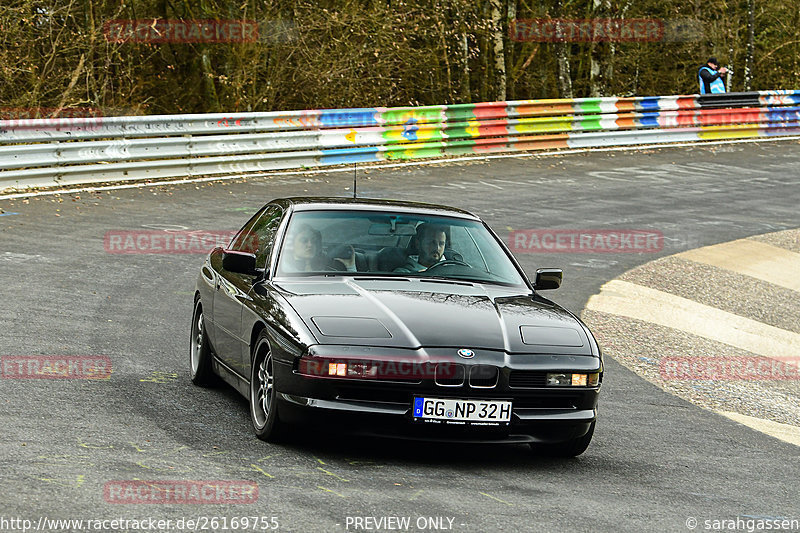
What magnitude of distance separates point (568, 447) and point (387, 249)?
1.75m

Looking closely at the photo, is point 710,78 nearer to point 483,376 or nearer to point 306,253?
point 306,253

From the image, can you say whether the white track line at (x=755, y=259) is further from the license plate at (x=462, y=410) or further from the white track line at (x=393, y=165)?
the license plate at (x=462, y=410)

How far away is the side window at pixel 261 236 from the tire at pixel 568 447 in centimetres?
211

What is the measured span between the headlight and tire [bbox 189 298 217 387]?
2683 millimetres

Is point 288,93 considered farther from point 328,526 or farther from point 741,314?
point 328,526

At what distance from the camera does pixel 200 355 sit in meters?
8.33

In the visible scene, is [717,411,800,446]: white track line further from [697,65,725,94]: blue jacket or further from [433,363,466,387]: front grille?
[697,65,725,94]: blue jacket

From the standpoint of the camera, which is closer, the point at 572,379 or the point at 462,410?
the point at 462,410

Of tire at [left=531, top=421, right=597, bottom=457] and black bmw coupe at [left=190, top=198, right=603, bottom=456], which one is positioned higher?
black bmw coupe at [left=190, top=198, right=603, bottom=456]

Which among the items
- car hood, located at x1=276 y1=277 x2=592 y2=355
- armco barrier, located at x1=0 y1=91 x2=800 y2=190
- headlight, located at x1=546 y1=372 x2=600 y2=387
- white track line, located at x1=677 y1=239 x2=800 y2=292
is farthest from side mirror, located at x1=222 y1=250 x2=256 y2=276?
armco barrier, located at x1=0 y1=91 x2=800 y2=190

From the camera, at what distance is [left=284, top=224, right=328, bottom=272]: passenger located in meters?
7.57

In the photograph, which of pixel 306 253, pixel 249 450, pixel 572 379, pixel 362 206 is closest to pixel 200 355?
pixel 306 253

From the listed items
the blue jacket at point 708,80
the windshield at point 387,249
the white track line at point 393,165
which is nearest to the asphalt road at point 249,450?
the windshield at point 387,249

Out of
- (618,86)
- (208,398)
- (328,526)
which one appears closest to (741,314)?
(208,398)
